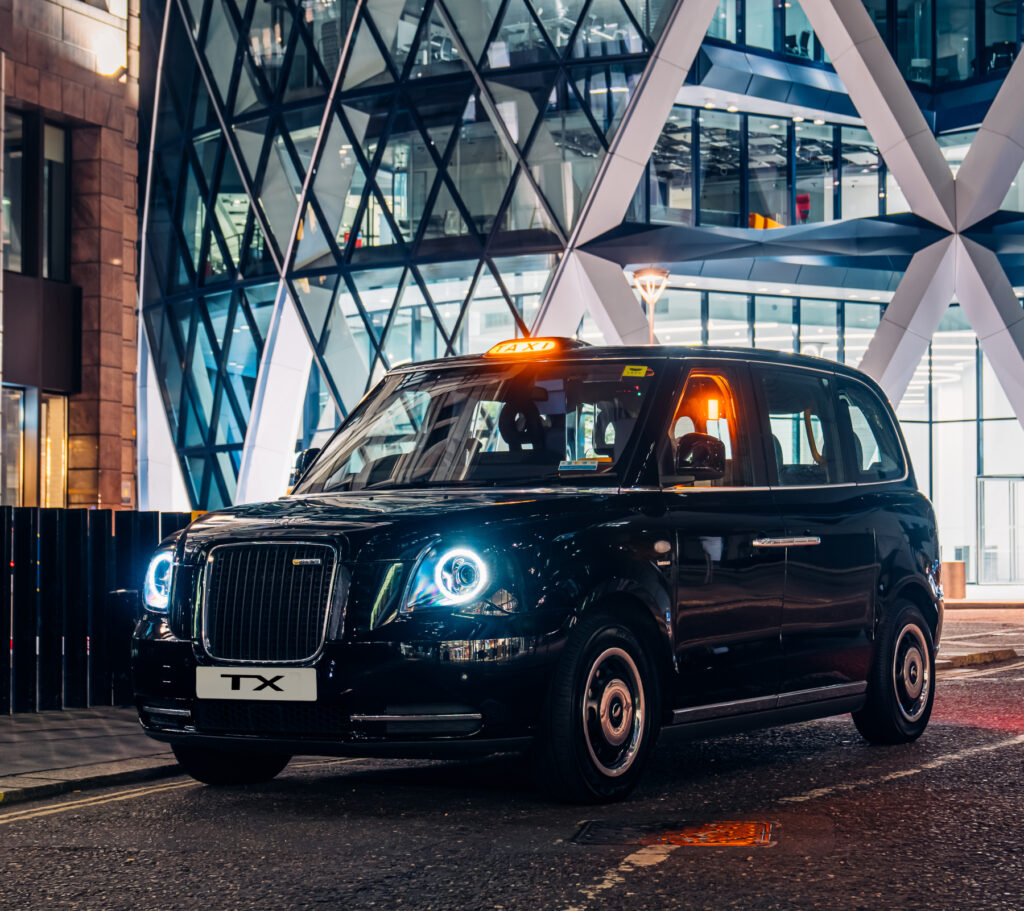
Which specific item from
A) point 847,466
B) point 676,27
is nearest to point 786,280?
point 676,27

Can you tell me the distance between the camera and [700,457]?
7.43m

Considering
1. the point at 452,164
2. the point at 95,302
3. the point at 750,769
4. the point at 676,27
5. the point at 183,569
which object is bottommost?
the point at 750,769

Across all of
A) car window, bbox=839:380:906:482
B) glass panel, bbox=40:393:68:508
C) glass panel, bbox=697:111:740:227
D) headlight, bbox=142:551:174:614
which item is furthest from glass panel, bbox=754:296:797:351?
headlight, bbox=142:551:174:614

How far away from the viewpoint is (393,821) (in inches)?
253

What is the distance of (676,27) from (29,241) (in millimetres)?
12116

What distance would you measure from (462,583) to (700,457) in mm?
1609

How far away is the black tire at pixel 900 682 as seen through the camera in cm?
875

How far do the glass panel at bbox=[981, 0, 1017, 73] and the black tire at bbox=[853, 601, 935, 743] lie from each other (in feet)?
102

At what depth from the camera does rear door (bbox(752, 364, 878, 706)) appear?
7.91 m

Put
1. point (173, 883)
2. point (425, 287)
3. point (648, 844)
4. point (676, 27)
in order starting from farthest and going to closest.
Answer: point (425, 287) < point (676, 27) < point (648, 844) < point (173, 883)

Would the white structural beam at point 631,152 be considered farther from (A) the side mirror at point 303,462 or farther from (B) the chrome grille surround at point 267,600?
(B) the chrome grille surround at point 267,600

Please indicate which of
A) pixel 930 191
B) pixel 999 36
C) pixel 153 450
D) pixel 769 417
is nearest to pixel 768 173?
pixel 999 36

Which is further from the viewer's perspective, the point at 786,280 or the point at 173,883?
the point at 786,280

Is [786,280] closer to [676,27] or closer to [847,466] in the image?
[676,27]
